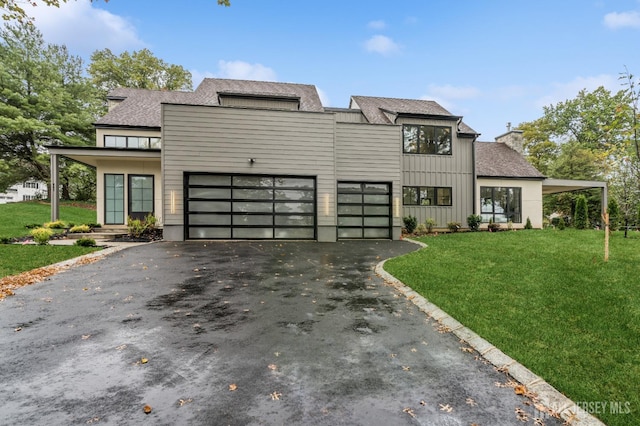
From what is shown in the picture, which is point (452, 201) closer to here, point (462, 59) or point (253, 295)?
point (462, 59)

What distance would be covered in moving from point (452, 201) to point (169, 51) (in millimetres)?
26769

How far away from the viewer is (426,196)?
1627 cm

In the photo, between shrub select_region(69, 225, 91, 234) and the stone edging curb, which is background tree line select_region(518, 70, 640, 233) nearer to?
the stone edging curb

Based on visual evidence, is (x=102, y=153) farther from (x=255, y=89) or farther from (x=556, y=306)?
(x=556, y=306)

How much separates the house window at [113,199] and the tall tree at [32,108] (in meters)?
12.5

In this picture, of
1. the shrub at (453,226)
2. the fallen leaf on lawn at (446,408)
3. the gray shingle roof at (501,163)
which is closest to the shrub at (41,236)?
the fallen leaf on lawn at (446,408)

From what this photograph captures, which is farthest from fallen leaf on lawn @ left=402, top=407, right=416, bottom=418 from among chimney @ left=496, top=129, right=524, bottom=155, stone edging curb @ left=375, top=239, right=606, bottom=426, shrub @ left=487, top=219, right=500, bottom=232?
chimney @ left=496, top=129, right=524, bottom=155

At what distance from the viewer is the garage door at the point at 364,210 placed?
1350cm

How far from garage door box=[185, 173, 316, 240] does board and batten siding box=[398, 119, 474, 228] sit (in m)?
6.01

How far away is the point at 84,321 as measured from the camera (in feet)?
13.2

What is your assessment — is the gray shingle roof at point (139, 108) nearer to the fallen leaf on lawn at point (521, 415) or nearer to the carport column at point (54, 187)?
the carport column at point (54, 187)

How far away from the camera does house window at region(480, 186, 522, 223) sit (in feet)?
57.5

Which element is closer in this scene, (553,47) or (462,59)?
(553,47)

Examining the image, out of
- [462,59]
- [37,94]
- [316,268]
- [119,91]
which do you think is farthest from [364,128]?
[37,94]
